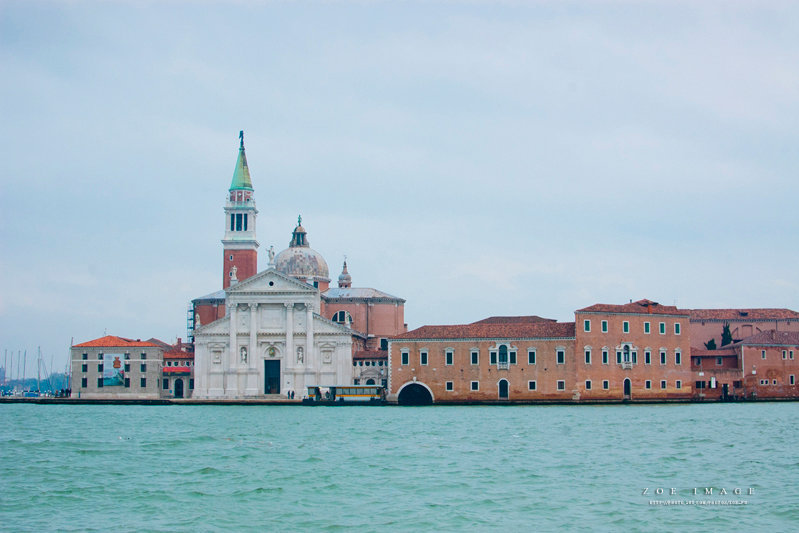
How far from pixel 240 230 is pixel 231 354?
42.6ft

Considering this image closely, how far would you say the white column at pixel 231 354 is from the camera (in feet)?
208

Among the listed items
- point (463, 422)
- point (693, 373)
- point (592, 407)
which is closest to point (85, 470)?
point (463, 422)

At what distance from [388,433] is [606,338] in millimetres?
23555

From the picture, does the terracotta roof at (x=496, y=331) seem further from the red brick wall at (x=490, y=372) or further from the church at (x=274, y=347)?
the church at (x=274, y=347)

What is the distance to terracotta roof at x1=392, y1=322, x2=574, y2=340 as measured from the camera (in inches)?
2253

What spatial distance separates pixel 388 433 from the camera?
36.2 metres

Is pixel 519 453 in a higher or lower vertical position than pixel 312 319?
lower

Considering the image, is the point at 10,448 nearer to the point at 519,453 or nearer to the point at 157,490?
the point at 157,490

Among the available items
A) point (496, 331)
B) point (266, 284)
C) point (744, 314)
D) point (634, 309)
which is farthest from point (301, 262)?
point (744, 314)

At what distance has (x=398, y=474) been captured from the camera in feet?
79.8

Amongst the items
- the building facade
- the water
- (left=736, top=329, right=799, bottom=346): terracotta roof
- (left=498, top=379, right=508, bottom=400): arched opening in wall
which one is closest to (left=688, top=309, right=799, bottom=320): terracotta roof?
(left=736, top=329, right=799, bottom=346): terracotta roof

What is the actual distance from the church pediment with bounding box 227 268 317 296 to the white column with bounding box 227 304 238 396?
3.60 ft

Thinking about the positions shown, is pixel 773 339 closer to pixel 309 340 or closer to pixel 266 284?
pixel 309 340

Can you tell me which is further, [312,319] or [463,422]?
[312,319]
